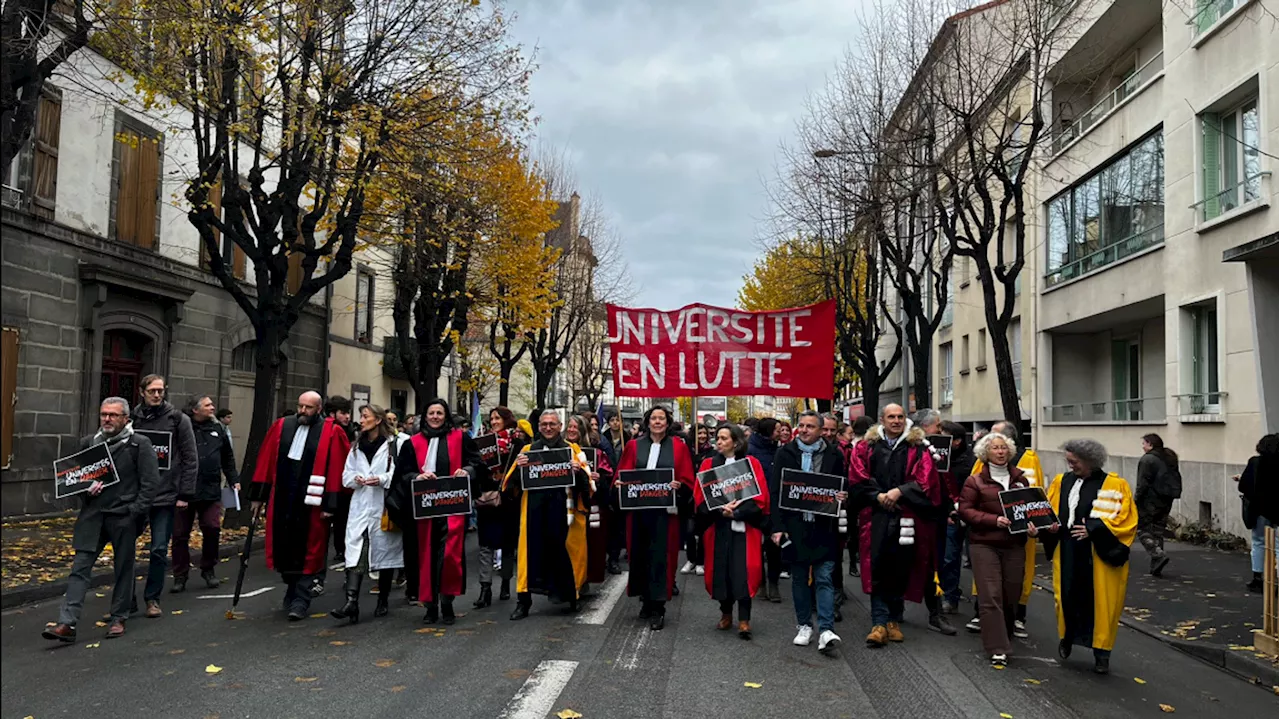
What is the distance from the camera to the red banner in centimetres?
1166

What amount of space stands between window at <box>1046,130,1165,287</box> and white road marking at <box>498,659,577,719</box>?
16.3 m

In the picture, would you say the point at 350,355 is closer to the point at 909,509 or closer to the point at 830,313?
the point at 830,313

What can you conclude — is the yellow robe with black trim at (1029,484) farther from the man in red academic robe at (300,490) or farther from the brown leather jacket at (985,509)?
the man in red academic robe at (300,490)

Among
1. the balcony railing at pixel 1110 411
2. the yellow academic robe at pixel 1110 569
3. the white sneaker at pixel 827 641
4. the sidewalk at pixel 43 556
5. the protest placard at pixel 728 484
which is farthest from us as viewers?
the balcony railing at pixel 1110 411

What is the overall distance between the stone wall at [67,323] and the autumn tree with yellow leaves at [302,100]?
2727 mm

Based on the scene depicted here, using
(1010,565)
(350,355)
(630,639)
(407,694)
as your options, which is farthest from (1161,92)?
(350,355)

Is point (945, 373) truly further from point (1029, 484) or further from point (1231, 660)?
point (1029, 484)

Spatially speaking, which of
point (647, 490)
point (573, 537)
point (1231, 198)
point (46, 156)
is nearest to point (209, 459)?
point (573, 537)

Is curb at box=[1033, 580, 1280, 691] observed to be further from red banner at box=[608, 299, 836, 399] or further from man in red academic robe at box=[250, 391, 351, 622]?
man in red academic robe at box=[250, 391, 351, 622]

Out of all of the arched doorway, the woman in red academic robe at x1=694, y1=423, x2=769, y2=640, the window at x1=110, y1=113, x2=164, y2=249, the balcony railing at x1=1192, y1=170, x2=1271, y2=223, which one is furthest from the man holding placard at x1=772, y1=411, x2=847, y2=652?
the window at x1=110, y1=113, x2=164, y2=249

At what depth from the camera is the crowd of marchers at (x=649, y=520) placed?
7590 mm

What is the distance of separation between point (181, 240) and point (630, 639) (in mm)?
16168

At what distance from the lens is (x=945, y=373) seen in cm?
3559

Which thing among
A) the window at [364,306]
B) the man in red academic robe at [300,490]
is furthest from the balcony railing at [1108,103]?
the window at [364,306]
